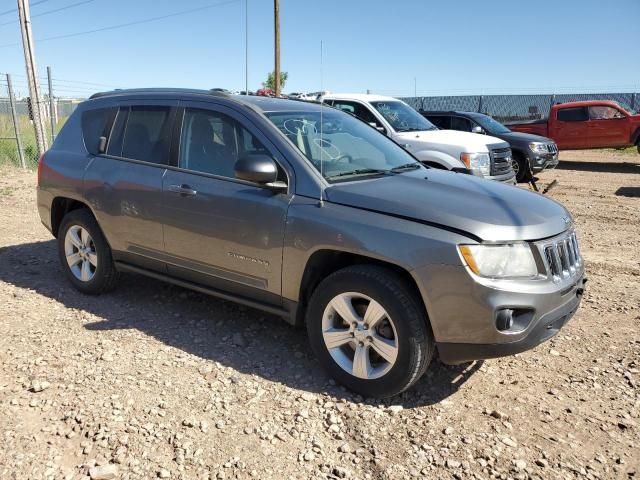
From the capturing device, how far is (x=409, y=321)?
308cm

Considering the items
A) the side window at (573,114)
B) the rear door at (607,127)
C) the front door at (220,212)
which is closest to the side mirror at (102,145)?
the front door at (220,212)

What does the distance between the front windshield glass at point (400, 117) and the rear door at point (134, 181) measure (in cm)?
542

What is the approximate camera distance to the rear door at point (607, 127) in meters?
16.2

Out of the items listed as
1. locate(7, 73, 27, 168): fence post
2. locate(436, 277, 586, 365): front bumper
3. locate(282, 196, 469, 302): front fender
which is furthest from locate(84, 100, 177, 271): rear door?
locate(7, 73, 27, 168): fence post

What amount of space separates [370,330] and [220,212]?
4.48 ft

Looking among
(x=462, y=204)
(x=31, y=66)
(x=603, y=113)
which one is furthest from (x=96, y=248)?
(x=603, y=113)

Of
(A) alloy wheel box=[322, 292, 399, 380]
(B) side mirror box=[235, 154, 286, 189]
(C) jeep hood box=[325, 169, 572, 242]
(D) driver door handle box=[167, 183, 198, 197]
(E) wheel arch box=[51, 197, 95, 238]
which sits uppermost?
(B) side mirror box=[235, 154, 286, 189]

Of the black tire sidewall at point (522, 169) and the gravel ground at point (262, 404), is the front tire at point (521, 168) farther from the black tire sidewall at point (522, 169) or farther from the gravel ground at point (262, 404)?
the gravel ground at point (262, 404)

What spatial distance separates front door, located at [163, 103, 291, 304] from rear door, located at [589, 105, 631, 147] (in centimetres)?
1548

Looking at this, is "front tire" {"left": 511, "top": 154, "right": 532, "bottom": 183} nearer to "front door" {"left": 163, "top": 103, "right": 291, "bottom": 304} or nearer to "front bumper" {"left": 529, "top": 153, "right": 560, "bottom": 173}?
"front bumper" {"left": 529, "top": 153, "right": 560, "bottom": 173}

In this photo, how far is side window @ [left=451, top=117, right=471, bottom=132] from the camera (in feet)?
42.4

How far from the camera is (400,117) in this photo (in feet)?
31.5

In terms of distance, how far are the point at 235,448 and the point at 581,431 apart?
6.31ft

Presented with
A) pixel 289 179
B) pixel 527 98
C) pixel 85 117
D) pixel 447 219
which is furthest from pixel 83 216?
pixel 527 98
